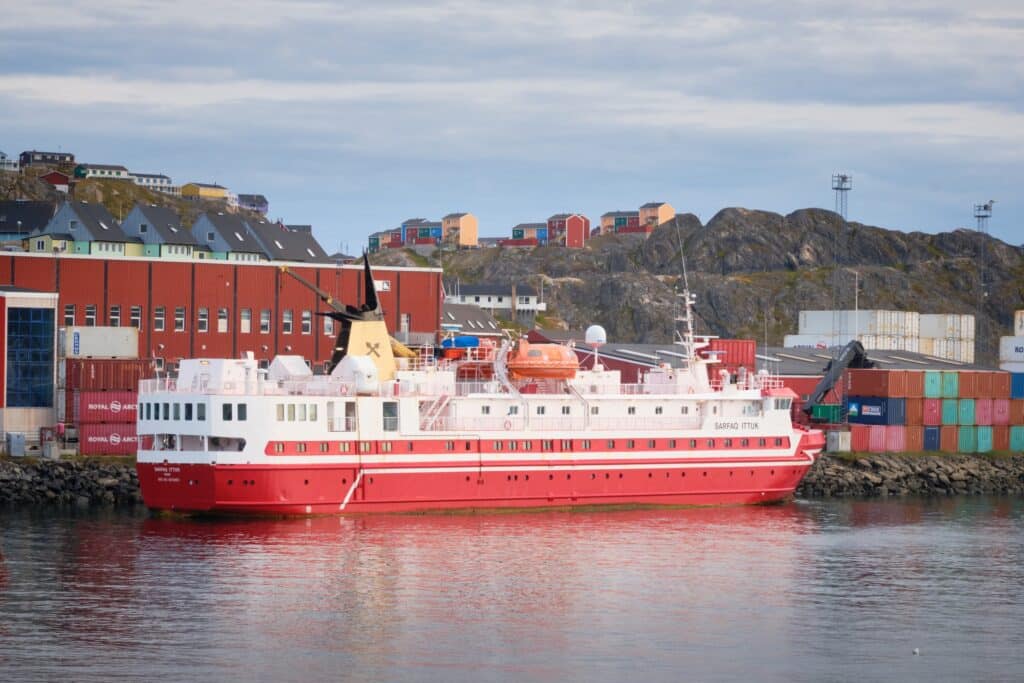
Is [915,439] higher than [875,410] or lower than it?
lower

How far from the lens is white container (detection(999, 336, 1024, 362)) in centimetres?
9775

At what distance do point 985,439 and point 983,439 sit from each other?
129mm

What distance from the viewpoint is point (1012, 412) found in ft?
262

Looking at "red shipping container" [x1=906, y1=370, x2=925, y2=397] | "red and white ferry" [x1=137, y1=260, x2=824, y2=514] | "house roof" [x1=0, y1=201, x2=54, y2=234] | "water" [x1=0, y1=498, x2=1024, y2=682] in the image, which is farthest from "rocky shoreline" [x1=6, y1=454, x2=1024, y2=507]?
"house roof" [x1=0, y1=201, x2=54, y2=234]

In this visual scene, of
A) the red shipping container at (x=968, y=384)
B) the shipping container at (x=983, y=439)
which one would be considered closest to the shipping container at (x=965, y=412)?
the red shipping container at (x=968, y=384)

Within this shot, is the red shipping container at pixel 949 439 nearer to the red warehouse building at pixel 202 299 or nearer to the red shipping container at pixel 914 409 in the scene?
the red shipping container at pixel 914 409

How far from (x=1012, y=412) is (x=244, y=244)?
179ft

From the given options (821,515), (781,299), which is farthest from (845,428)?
(781,299)

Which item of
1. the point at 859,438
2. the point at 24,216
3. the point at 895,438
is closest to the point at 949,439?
the point at 895,438

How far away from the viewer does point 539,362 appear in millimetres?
58656

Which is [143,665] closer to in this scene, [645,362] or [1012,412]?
[645,362]

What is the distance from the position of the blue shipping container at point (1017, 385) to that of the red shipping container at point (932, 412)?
4.30m

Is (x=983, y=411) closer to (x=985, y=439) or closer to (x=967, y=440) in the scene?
(x=985, y=439)

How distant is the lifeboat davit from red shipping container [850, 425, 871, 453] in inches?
858
